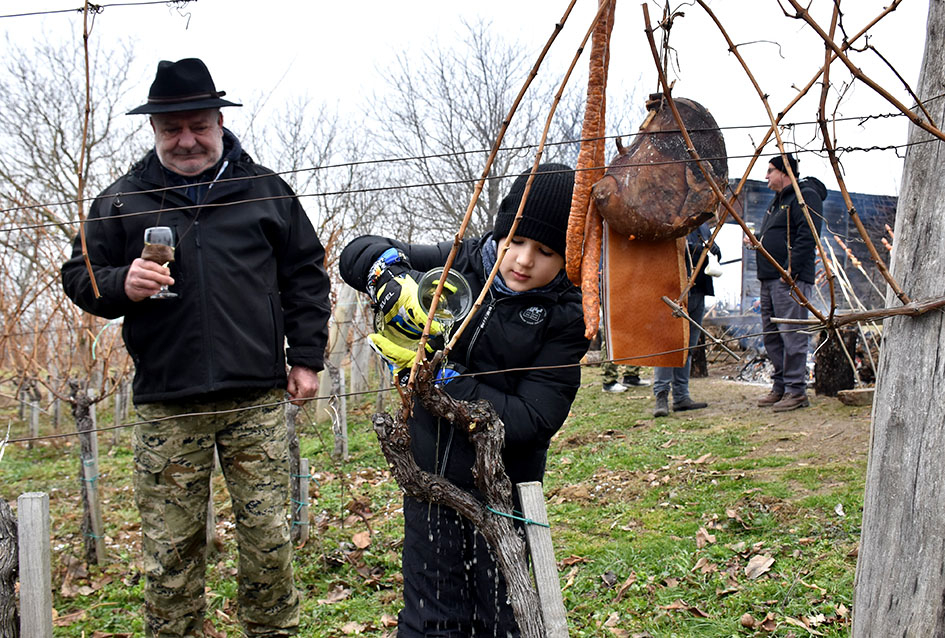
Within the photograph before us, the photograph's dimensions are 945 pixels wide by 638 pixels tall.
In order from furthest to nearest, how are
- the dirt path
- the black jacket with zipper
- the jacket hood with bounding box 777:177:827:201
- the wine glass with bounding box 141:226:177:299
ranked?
the jacket hood with bounding box 777:177:827:201
the dirt path
the black jacket with zipper
the wine glass with bounding box 141:226:177:299

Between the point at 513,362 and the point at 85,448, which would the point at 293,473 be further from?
the point at 513,362

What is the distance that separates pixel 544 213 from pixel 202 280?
137 centimetres

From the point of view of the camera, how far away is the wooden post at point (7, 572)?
2.06 m

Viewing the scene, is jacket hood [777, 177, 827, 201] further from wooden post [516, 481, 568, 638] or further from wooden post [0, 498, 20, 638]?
wooden post [0, 498, 20, 638]

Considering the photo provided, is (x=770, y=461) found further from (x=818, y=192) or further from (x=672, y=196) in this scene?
(x=672, y=196)

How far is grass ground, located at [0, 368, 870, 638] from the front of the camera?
3.29 m

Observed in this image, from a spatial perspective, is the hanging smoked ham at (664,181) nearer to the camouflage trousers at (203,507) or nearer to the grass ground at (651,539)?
the camouflage trousers at (203,507)

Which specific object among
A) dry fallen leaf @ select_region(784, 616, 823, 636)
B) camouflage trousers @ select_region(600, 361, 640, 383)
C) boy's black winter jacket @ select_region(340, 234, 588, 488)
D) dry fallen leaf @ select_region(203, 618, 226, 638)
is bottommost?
dry fallen leaf @ select_region(203, 618, 226, 638)

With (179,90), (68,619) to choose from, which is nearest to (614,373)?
(68,619)

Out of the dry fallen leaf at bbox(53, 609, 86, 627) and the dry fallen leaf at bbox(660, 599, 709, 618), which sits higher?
the dry fallen leaf at bbox(660, 599, 709, 618)

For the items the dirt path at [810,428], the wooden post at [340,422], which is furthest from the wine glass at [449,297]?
the wooden post at [340,422]

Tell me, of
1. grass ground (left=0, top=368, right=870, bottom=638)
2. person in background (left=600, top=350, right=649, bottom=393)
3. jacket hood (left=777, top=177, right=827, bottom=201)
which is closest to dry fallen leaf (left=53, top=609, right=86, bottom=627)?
grass ground (left=0, top=368, right=870, bottom=638)

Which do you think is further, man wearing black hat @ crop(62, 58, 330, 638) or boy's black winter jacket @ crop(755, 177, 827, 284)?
boy's black winter jacket @ crop(755, 177, 827, 284)

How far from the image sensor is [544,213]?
2.15m
